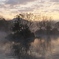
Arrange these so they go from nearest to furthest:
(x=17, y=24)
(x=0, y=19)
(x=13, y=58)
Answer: (x=13, y=58), (x=17, y=24), (x=0, y=19)

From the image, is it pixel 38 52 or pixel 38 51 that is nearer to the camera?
pixel 38 52

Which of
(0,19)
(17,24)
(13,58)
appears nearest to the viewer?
(13,58)

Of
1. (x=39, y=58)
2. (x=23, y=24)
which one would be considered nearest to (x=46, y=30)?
(x=23, y=24)

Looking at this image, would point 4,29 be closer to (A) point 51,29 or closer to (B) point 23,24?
(A) point 51,29

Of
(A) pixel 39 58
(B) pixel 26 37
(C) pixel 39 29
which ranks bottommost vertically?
(A) pixel 39 58

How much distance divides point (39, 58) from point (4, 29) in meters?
50.9

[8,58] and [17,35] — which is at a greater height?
[17,35]

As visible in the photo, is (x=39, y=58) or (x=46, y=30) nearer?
(x=39, y=58)

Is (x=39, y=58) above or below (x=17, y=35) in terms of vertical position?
below

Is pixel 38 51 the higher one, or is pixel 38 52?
pixel 38 51

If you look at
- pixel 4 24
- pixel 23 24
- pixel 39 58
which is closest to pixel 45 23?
pixel 4 24

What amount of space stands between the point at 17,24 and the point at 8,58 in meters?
27.8

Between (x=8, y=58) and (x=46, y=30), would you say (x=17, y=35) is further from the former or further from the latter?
(x=8, y=58)

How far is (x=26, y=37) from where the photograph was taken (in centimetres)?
4594
